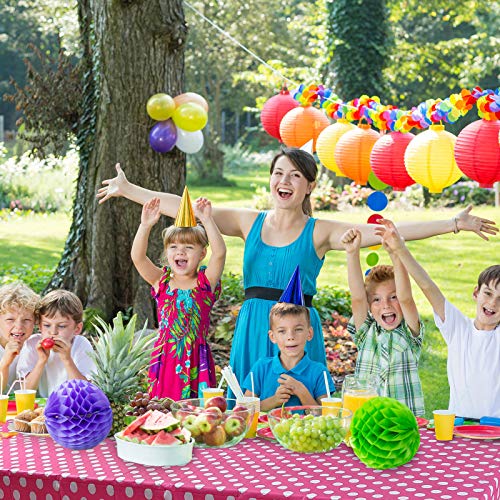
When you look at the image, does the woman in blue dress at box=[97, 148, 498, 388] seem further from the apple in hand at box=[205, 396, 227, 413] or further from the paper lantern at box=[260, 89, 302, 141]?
the paper lantern at box=[260, 89, 302, 141]

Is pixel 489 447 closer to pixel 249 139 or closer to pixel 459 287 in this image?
pixel 459 287

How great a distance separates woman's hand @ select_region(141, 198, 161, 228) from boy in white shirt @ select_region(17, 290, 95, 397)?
49 centimetres

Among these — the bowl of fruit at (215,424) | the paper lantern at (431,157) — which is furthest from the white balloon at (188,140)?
the bowl of fruit at (215,424)

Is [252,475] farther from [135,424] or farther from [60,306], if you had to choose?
[60,306]

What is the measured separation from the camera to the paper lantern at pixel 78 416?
313cm

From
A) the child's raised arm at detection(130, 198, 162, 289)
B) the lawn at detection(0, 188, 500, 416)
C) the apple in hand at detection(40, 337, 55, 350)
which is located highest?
the child's raised arm at detection(130, 198, 162, 289)

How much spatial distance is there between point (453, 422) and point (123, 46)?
4.60 metres

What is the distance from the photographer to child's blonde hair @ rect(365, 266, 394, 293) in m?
4.20

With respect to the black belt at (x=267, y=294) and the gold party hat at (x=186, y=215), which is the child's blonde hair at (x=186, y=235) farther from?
the black belt at (x=267, y=294)

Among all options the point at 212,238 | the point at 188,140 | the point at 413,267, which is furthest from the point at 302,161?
the point at 188,140

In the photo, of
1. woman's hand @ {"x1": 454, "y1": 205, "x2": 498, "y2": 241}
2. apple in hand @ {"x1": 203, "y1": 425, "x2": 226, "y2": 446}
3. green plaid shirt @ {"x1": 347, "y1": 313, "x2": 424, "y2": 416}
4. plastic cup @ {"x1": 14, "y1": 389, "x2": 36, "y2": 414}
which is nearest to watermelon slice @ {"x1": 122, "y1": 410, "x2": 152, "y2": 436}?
apple in hand @ {"x1": 203, "y1": 425, "x2": 226, "y2": 446}

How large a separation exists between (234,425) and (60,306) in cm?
130

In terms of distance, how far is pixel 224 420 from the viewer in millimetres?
3197

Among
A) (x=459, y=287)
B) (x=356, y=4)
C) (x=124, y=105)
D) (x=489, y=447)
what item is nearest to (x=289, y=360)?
(x=489, y=447)
